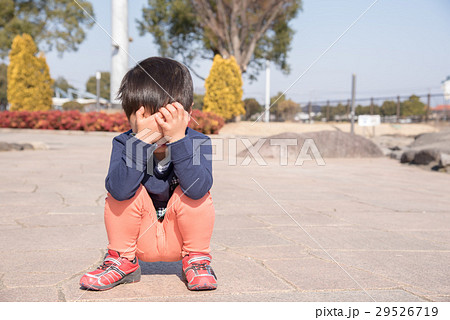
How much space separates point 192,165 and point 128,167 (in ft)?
0.71

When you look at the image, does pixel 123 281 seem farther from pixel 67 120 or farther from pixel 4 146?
pixel 67 120

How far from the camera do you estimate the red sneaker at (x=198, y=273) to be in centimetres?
160

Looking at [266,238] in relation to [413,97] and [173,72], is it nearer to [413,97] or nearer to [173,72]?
[173,72]

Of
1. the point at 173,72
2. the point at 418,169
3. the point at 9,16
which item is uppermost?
the point at 9,16

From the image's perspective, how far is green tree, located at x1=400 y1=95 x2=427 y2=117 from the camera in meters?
19.4

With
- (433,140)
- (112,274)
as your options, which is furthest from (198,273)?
(433,140)

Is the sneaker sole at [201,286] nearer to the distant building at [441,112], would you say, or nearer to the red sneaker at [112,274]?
the red sneaker at [112,274]

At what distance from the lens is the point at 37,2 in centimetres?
2559

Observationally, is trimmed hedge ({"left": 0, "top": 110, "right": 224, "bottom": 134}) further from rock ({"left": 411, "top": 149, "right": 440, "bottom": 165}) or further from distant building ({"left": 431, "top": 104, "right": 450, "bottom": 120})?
distant building ({"left": 431, "top": 104, "right": 450, "bottom": 120})

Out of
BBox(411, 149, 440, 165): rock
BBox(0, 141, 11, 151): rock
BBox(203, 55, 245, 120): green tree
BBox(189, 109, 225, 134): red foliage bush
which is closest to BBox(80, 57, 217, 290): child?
BBox(411, 149, 440, 165): rock

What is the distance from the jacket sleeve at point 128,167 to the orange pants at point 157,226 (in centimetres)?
8

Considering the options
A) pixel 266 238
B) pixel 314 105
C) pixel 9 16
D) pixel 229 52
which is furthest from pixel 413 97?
pixel 9 16

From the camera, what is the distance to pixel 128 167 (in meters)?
1.54
